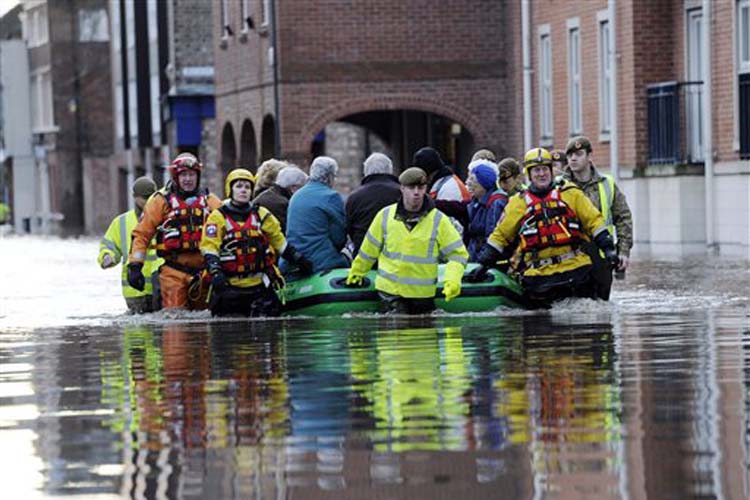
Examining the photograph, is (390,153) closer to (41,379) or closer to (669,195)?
(669,195)

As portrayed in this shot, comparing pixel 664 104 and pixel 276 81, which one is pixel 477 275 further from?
pixel 276 81

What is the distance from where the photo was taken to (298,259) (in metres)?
20.6

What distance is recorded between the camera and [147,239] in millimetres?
20922

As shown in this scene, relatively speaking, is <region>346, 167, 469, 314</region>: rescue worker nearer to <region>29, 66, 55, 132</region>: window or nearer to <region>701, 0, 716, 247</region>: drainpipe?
<region>701, 0, 716, 247</region>: drainpipe

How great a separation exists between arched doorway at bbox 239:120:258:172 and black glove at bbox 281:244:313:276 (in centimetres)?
2710

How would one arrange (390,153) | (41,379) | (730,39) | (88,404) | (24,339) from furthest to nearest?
(390,153) < (730,39) < (24,339) < (41,379) < (88,404)

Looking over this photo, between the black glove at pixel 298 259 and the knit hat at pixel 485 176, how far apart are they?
1.64m

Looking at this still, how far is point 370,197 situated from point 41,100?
2925 inches

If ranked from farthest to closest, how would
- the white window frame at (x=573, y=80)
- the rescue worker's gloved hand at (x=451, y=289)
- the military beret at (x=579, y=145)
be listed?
the white window frame at (x=573, y=80)
the military beret at (x=579, y=145)
the rescue worker's gloved hand at (x=451, y=289)

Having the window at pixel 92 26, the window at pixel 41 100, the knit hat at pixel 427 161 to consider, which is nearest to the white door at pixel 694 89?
the knit hat at pixel 427 161

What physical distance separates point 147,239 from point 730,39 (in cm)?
1411

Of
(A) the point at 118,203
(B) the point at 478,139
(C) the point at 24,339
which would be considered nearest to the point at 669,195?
(B) the point at 478,139

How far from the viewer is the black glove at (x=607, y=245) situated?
19938 mm

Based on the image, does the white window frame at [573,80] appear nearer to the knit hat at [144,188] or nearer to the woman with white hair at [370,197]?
the knit hat at [144,188]
